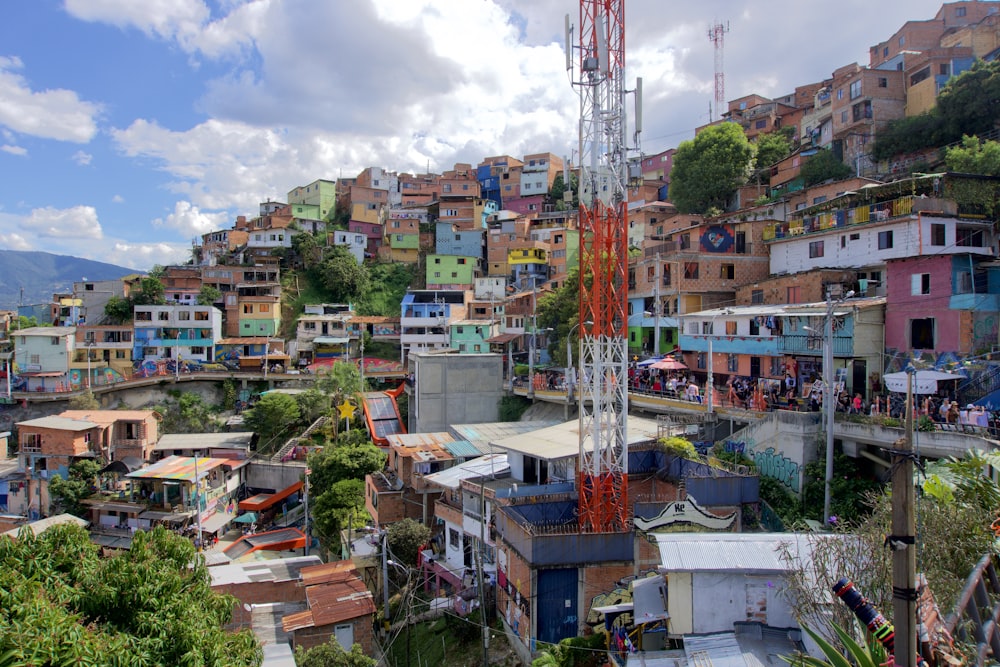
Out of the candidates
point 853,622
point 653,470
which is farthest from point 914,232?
point 853,622

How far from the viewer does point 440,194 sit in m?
69.4

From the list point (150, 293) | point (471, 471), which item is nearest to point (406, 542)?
point (471, 471)

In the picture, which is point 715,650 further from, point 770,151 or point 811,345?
point 770,151

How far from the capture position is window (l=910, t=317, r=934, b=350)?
2138cm

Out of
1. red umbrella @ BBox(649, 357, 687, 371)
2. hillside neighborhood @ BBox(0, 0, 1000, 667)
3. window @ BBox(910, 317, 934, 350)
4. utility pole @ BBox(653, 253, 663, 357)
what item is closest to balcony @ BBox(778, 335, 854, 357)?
hillside neighborhood @ BBox(0, 0, 1000, 667)

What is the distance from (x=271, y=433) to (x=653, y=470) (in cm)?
2619

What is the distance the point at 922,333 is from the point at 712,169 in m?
24.9

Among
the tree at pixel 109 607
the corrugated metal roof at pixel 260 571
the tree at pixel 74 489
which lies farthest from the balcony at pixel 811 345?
the tree at pixel 74 489

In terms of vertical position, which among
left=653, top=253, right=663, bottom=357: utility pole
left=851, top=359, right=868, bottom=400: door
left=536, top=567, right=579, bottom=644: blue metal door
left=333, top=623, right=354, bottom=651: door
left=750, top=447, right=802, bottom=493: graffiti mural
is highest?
left=653, top=253, right=663, bottom=357: utility pole

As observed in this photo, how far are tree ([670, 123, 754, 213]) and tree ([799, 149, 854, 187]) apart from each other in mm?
5127

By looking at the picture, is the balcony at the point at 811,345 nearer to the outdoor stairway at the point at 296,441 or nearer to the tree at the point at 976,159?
the tree at the point at 976,159

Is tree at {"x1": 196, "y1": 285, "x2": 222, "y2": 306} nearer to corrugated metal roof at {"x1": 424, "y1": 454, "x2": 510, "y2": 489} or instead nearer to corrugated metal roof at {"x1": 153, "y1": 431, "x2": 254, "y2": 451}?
corrugated metal roof at {"x1": 153, "y1": 431, "x2": 254, "y2": 451}

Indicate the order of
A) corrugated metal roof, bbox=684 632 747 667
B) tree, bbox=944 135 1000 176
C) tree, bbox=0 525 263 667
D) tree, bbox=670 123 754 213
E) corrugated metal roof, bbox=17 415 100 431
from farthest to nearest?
1. tree, bbox=670 123 754 213
2. corrugated metal roof, bbox=17 415 100 431
3. tree, bbox=944 135 1000 176
4. corrugated metal roof, bbox=684 632 747 667
5. tree, bbox=0 525 263 667

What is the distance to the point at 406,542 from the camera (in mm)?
22312
